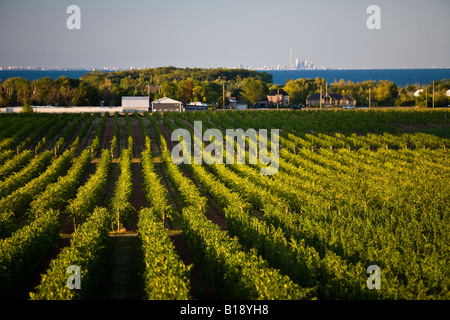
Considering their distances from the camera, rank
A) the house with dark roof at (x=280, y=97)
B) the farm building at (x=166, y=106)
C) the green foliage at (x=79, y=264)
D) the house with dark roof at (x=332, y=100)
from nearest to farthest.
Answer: the green foliage at (x=79, y=264), the farm building at (x=166, y=106), the house with dark roof at (x=332, y=100), the house with dark roof at (x=280, y=97)

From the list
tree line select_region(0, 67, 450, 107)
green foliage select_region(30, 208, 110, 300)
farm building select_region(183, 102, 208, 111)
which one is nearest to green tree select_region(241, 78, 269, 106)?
tree line select_region(0, 67, 450, 107)

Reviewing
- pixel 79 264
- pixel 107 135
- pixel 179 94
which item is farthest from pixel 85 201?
pixel 179 94

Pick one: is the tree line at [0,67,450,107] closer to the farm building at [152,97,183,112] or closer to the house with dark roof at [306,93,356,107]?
the house with dark roof at [306,93,356,107]

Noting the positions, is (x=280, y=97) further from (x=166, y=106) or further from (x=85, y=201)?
(x=85, y=201)

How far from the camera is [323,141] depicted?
145 feet

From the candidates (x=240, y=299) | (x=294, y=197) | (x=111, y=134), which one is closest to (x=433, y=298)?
(x=240, y=299)

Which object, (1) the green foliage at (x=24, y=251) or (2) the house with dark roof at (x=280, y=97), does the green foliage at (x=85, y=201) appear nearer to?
(1) the green foliage at (x=24, y=251)

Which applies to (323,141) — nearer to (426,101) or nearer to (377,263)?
(377,263)

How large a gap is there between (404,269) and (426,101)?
78726mm

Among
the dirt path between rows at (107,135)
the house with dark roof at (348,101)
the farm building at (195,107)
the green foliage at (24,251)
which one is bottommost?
the green foliage at (24,251)

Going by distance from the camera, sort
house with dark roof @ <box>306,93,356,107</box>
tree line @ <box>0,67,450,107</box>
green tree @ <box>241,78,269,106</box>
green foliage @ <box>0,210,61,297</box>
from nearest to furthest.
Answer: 1. green foliage @ <box>0,210,61,297</box>
2. tree line @ <box>0,67,450,107</box>
3. green tree @ <box>241,78,269,106</box>
4. house with dark roof @ <box>306,93,356,107</box>

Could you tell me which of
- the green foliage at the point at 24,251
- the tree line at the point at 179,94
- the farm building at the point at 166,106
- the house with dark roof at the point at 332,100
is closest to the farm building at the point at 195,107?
the tree line at the point at 179,94

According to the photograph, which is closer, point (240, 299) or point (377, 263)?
point (240, 299)
